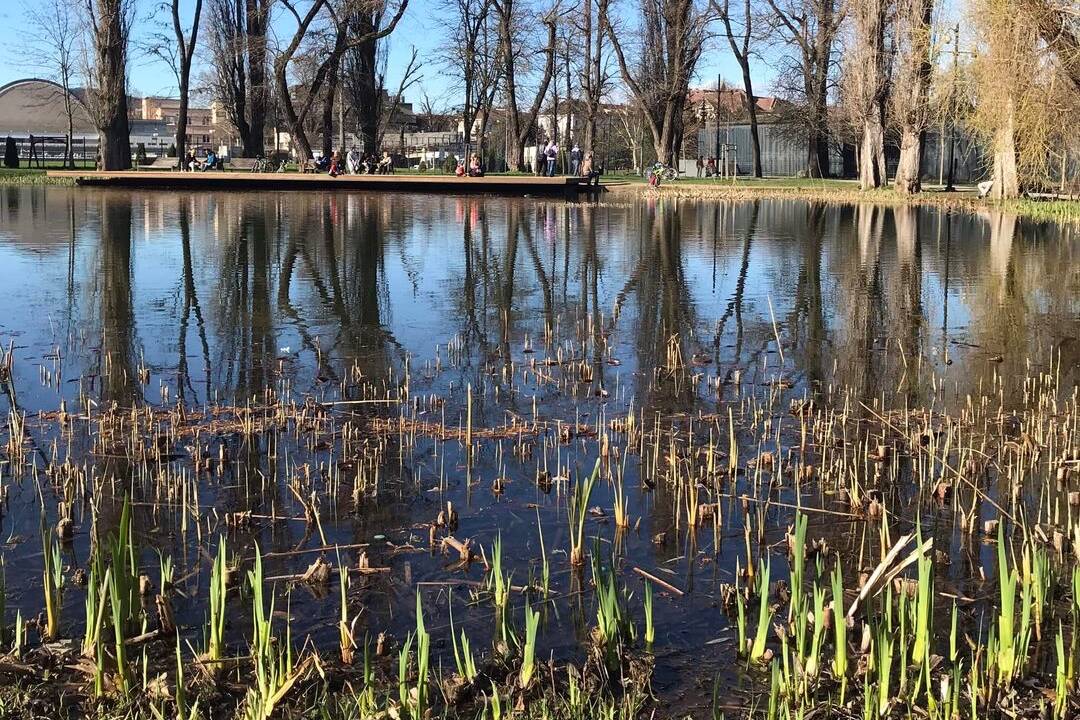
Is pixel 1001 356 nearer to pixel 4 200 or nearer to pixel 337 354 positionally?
pixel 337 354

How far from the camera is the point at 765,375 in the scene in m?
8.71

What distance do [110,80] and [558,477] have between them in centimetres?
3973

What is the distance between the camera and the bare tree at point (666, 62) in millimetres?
49375

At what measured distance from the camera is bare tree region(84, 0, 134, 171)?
4084 cm

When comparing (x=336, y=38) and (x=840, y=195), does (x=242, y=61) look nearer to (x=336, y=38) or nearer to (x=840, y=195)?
(x=336, y=38)

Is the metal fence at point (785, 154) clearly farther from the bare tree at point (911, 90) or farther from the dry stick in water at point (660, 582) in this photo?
the dry stick in water at point (660, 582)

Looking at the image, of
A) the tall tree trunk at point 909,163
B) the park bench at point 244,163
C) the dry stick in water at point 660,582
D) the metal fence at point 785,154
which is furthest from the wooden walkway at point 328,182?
the dry stick in water at point 660,582

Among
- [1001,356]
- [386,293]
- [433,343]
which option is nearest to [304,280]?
[386,293]

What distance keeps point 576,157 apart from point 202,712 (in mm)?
51034

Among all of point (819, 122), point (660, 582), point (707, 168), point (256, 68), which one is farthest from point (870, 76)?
point (660, 582)

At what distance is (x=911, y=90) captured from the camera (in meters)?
35.9

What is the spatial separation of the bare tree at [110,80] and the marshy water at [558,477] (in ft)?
97.2

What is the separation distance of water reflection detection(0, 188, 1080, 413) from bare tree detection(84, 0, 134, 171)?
1948 centimetres

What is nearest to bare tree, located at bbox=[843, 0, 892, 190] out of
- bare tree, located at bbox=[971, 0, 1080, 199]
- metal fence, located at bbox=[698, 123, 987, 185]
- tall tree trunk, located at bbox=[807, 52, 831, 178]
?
tall tree trunk, located at bbox=[807, 52, 831, 178]
